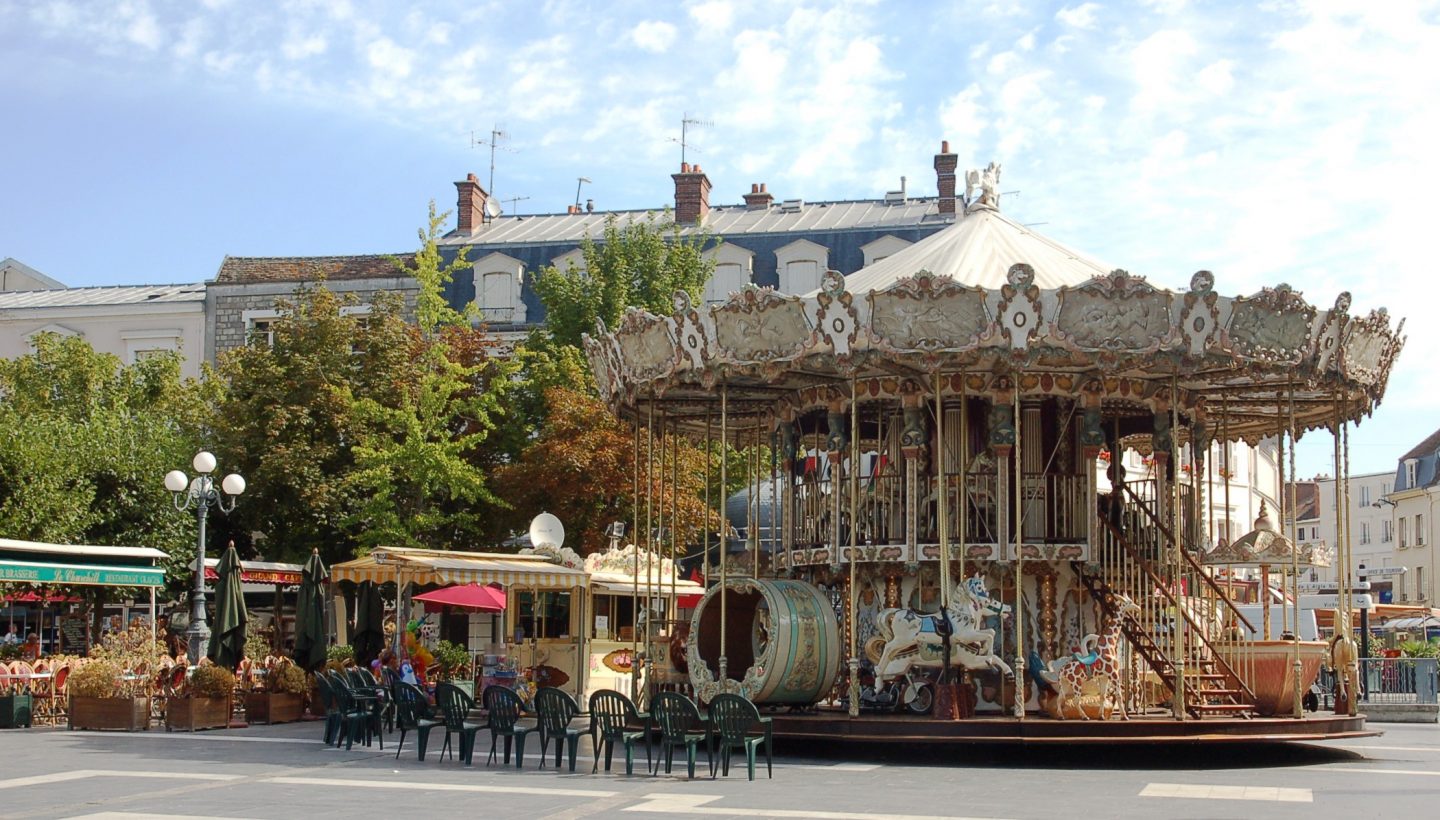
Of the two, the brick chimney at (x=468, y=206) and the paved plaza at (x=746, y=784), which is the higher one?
the brick chimney at (x=468, y=206)

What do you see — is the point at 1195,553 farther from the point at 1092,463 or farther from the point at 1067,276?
the point at 1067,276

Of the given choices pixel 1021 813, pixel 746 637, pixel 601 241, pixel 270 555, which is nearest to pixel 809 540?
pixel 746 637

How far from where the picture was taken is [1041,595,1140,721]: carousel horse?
18750 millimetres

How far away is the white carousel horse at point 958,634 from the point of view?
1862 centimetres

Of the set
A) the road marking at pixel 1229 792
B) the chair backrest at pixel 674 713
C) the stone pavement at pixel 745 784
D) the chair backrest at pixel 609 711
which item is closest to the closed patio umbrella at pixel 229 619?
the stone pavement at pixel 745 784

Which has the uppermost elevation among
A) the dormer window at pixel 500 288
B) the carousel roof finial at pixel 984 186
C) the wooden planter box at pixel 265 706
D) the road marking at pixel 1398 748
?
the dormer window at pixel 500 288

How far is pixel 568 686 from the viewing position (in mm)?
28422

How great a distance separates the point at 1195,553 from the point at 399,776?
39.5 ft

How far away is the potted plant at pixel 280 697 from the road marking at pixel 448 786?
8.63 meters

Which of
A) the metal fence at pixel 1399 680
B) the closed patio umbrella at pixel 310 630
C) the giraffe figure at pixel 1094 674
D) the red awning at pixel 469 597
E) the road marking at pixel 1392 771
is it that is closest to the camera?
the road marking at pixel 1392 771

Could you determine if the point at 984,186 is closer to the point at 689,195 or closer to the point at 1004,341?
the point at 1004,341

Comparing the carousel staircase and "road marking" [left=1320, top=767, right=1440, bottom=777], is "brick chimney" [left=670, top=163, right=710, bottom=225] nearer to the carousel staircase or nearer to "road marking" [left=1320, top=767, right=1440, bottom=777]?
the carousel staircase

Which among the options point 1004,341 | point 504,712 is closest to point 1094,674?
point 1004,341

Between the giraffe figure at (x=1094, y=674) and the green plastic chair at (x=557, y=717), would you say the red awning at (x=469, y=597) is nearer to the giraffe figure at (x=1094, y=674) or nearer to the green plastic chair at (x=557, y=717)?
the green plastic chair at (x=557, y=717)
